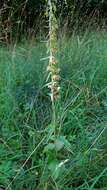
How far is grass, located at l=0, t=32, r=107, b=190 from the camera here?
2.47m

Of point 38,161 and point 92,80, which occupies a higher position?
point 92,80

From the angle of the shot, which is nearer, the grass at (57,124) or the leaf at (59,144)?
the leaf at (59,144)

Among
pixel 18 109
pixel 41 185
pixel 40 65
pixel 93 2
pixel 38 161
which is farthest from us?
pixel 93 2

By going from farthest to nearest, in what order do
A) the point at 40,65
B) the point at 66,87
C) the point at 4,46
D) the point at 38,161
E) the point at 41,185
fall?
the point at 4,46
the point at 40,65
the point at 66,87
the point at 38,161
the point at 41,185

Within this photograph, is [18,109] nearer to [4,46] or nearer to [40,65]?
[40,65]

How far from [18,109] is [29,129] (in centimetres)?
31

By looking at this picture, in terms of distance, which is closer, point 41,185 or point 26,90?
point 41,185

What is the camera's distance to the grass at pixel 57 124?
8.11 feet

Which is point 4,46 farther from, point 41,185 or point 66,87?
point 41,185

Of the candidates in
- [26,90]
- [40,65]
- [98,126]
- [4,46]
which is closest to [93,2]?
[4,46]

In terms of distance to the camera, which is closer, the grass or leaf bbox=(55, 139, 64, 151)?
leaf bbox=(55, 139, 64, 151)

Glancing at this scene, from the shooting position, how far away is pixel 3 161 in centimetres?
267

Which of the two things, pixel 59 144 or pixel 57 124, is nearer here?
pixel 59 144

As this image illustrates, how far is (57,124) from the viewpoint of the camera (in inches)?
110
